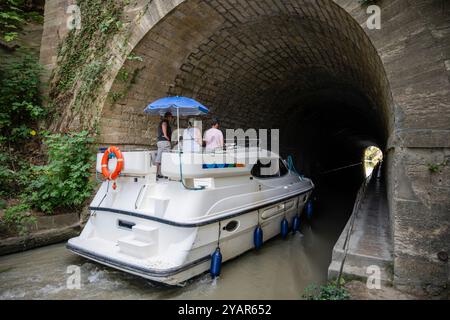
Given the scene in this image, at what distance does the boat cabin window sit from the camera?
5398 millimetres

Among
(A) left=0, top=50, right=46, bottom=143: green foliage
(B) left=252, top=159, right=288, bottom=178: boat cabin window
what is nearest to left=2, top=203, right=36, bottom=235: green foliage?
(A) left=0, top=50, right=46, bottom=143: green foliage

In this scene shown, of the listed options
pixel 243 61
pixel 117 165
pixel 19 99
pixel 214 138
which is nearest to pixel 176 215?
pixel 117 165

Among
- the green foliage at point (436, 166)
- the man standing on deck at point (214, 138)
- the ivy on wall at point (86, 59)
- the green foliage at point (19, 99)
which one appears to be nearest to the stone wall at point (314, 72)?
the green foliage at point (436, 166)

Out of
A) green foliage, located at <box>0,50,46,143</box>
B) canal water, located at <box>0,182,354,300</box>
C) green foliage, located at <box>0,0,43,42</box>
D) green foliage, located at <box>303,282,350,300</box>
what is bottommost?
canal water, located at <box>0,182,354,300</box>

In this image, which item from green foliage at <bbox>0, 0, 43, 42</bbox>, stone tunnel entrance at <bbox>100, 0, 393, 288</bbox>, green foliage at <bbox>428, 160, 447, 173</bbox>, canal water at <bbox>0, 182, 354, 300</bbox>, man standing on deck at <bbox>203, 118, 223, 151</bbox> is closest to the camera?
green foliage at <bbox>428, 160, 447, 173</bbox>

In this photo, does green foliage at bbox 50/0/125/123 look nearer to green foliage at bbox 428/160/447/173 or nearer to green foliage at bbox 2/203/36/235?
green foliage at bbox 2/203/36/235

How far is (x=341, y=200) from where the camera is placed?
10.4 metres

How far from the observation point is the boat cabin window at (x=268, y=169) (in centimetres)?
540

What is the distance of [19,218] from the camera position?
16.0 feet

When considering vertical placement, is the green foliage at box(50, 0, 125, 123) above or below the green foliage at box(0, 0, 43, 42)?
below

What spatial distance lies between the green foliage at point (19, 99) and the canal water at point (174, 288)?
11.0ft

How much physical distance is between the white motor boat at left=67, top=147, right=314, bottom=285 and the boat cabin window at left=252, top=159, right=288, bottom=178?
26 cm
